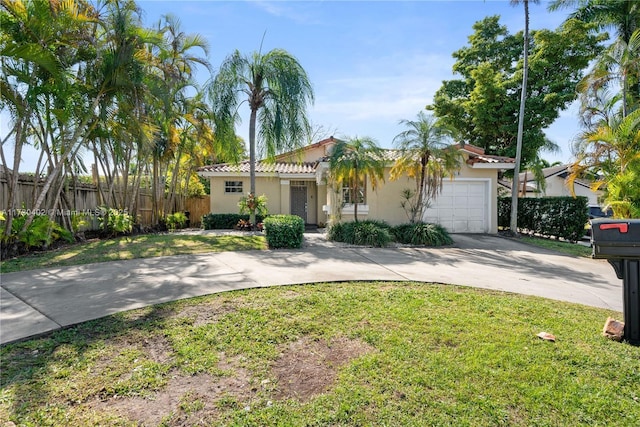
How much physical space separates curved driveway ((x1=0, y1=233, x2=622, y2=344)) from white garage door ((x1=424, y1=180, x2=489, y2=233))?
183 inches

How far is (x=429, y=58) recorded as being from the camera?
11.2m

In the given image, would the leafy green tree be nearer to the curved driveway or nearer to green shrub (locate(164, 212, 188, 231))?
the curved driveway

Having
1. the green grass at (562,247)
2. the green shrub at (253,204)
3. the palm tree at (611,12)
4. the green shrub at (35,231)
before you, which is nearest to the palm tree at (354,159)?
the green shrub at (253,204)

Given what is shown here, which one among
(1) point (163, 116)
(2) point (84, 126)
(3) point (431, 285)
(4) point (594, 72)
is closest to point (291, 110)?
(1) point (163, 116)

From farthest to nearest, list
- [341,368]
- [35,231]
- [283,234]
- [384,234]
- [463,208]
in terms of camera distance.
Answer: [463,208] → [384,234] → [283,234] → [35,231] → [341,368]

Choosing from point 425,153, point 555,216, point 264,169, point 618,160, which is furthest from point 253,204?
point 618,160

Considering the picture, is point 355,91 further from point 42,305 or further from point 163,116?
point 42,305

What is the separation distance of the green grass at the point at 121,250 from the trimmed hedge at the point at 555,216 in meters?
11.8

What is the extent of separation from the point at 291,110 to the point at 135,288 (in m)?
9.72

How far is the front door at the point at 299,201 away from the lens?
18770 mm

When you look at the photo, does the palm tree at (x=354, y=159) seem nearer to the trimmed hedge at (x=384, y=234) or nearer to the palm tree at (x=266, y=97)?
the trimmed hedge at (x=384, y=234)

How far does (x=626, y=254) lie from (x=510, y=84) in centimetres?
1860

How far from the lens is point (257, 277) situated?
6.02m

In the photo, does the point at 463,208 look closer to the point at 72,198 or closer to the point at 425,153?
the point at 425,153
